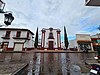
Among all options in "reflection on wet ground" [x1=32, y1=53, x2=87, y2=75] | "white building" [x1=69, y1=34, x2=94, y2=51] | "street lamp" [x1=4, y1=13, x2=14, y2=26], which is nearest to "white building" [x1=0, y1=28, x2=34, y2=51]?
"white building" [x1=69, y1=34, x2=94, y2=51]

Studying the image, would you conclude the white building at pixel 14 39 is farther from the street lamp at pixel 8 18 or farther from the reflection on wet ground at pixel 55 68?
the street lamp at pixel 8 18

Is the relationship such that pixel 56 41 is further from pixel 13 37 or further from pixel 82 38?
pixel 13 37

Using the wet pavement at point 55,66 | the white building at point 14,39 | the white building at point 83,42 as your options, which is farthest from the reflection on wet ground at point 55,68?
the white building at point 14,39

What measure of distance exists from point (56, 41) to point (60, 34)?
3.28 metres

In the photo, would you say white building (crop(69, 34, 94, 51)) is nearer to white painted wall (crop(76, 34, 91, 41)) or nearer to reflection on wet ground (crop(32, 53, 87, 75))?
white painted wall (crop(76, 34, 91, 41))

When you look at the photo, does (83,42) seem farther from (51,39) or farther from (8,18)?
(8,18)

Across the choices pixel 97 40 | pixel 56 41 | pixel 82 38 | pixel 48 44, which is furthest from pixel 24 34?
pixel 97 40

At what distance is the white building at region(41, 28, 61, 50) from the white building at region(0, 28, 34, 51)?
19.3 feet

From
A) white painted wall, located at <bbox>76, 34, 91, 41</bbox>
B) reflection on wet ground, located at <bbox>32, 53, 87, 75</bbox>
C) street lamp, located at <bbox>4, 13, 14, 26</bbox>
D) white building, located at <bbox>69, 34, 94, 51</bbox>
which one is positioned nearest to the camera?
reflection on wet ground, located at <bbox>32, 53, 87, 75</bbox>

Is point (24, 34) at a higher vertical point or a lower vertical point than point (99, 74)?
higher

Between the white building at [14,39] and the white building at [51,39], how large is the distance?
588cm

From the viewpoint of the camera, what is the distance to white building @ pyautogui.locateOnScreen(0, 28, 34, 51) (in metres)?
27.9

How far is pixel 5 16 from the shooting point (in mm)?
4863

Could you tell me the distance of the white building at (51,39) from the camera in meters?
30.7
